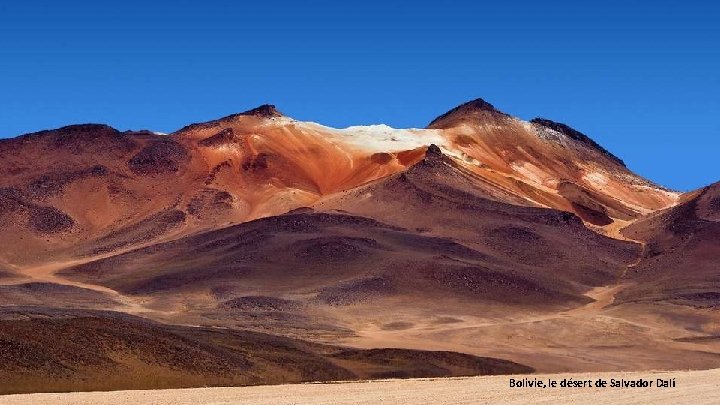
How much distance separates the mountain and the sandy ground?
3.78 metres

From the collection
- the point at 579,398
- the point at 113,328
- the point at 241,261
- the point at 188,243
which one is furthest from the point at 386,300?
the point at 579,398

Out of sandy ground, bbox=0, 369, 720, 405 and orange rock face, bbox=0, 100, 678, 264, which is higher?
orange rock face, bbox=0, 100, 678, 264

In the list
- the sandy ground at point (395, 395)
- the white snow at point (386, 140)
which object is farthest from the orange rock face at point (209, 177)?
the sandy ground at point (395, 395)

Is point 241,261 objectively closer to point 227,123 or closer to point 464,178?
point 464,178

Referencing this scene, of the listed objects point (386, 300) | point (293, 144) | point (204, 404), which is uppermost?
point (293, 144)

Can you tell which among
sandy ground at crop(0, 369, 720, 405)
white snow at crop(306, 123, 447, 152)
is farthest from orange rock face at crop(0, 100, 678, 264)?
sandy ground at crop(0, 369, 720, 405)

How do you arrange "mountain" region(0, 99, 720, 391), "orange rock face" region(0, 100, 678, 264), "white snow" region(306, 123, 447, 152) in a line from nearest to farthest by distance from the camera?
"mountain" region(0, 99, 720, 391) → "orange rock face" region(0, 100, 678, 264) → "white snow" region(306, 123, 447, 152)

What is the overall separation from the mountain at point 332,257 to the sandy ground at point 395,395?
12.4 ft

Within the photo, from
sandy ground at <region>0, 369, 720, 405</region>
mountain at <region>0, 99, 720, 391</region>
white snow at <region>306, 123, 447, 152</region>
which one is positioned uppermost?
white snow at <region>306, 123, 447, 152</region>

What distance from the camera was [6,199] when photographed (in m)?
161

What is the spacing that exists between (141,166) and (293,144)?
78.1 ft

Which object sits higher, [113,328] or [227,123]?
[227,123]

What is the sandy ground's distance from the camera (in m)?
44.5

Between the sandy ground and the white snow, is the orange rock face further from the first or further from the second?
the sandy ground
